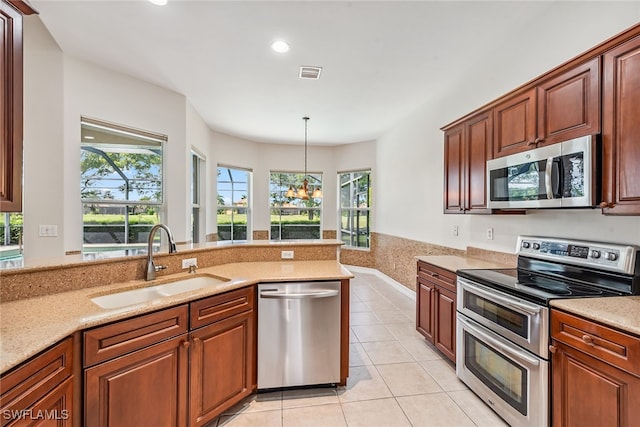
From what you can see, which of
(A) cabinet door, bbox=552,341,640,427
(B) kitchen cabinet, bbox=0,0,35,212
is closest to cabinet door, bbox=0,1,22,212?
(B) kitchen cabinet, bbox=0,0,35,212

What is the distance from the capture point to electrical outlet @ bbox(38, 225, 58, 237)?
111 inches

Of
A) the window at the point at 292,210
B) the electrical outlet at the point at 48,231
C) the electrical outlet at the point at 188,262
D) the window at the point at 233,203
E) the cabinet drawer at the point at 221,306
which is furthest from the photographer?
the window at the point at 292,210

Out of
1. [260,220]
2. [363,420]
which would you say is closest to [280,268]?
[363,420]

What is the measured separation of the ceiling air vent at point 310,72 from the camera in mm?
3229

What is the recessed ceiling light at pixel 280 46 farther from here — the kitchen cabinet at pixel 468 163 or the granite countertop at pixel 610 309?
the granite countertop at pixel 610 309

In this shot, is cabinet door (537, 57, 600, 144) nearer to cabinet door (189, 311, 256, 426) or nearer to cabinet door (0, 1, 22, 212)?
cabinet door (189, 311, 256, 426)

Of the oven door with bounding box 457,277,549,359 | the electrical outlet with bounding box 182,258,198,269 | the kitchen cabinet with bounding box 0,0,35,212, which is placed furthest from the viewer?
the electrical outlet with bounding box 182,258,198,269

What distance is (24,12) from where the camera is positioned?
4.46 ft

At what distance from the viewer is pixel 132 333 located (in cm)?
146

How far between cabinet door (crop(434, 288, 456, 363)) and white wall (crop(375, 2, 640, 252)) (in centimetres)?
74

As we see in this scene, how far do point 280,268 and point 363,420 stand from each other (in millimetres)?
1236

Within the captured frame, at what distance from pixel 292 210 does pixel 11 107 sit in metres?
5.68

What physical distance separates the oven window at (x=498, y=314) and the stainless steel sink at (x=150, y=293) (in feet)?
6.07

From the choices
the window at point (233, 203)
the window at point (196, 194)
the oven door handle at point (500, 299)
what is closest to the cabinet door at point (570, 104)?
the oven door handle at point (500, 299)
